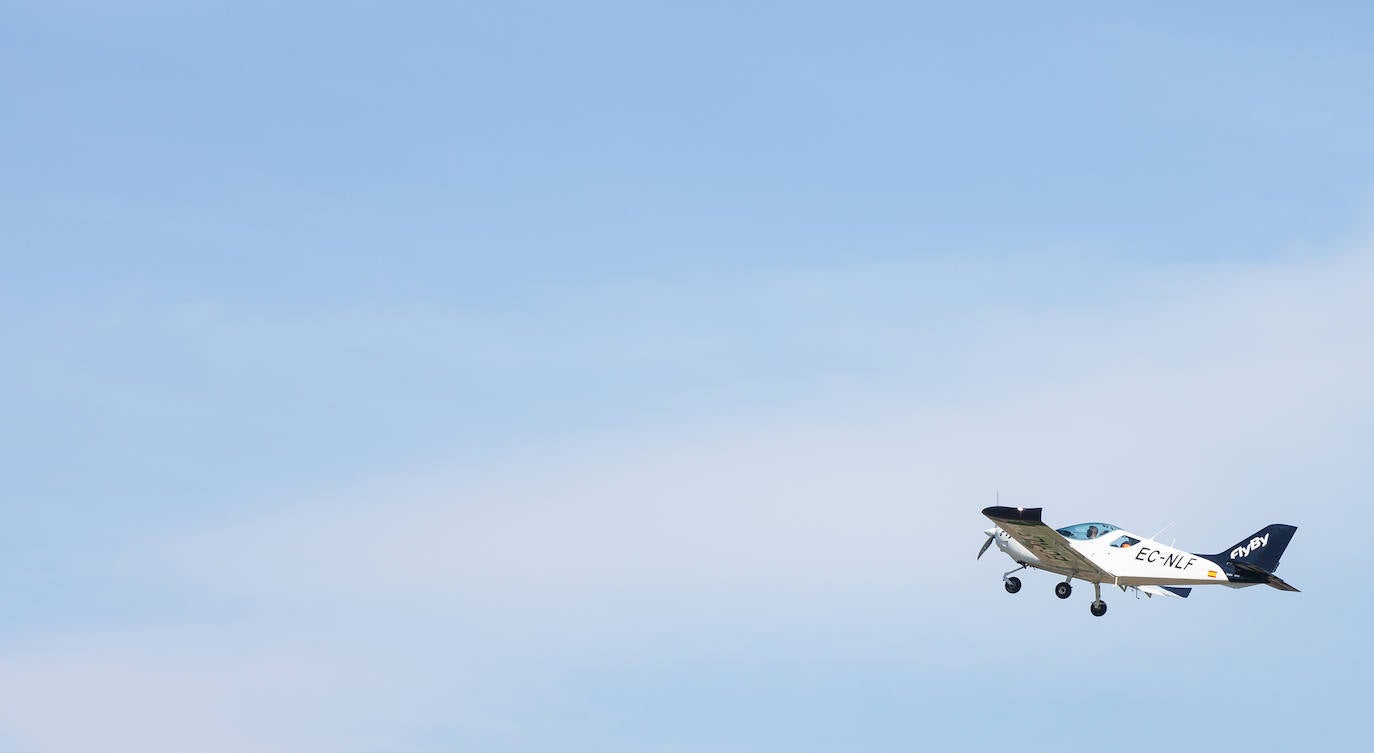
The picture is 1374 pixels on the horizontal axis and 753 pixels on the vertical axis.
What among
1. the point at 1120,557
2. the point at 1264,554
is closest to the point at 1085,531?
the point at 1120,557

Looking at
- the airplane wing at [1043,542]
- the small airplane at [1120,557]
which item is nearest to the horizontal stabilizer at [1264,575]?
the small airplane at [1120,557]

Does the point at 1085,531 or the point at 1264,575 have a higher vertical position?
the point at 1085,531

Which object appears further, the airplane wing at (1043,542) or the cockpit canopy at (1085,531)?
the cockpit canopy at (1085,531)

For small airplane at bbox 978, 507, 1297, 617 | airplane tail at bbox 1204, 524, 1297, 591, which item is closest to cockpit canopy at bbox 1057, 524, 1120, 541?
small airplane at bbox 978, 507, 1297, 617

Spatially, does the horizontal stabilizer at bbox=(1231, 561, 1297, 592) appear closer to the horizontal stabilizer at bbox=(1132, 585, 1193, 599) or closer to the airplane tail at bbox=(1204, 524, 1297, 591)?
the airplane tail at bbox=(1204, 524, 1297, 591)

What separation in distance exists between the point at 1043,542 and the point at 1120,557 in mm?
3113

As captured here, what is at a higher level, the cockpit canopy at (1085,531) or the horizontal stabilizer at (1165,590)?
the cockpit canopy at (1085,531)

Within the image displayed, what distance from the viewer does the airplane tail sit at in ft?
313

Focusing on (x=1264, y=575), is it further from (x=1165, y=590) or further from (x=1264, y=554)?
(x=1165, y=590)

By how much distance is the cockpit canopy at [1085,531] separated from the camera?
9956cm

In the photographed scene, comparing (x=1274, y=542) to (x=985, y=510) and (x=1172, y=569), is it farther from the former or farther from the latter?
(x=985, y=510)

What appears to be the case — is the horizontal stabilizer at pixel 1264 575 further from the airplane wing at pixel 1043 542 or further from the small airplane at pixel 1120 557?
the airplane wing at pixel 1043 542

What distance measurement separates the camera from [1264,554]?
95438 millimetres

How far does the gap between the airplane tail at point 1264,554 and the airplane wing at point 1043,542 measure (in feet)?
18.0
